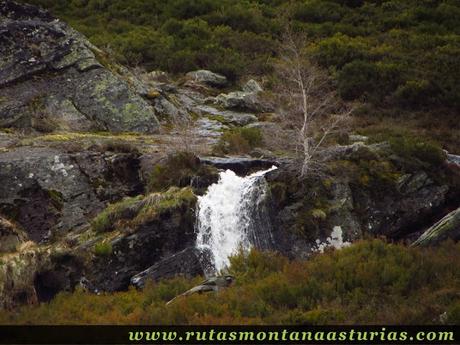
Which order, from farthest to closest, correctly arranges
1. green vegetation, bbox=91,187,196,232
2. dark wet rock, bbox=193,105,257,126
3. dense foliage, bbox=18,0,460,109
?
dense foliage, bbox=18,0,460,109, dark wet rock, bbox=193,105,257,126, green vegetation, bbox=91,187,196,232

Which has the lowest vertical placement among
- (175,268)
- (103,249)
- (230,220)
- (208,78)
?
(208,78)

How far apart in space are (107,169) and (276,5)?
24127mm

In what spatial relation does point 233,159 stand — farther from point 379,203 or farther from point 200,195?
point 379,203

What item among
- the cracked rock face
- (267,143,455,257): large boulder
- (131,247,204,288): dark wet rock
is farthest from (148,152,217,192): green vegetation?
the cracked rock face

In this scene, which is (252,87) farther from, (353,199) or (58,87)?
(353,199)

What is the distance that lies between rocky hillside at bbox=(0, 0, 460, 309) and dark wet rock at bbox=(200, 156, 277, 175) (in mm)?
38

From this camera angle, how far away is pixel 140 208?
12.3 m

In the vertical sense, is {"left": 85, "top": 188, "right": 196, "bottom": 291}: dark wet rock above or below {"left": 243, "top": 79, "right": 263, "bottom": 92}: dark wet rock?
above

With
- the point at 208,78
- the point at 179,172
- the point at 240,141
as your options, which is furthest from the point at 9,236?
the point at 208,78

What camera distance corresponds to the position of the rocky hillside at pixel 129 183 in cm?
1145

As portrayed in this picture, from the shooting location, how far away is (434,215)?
1355cm

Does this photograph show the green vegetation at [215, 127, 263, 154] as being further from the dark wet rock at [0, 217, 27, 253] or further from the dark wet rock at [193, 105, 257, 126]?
the dark wet rock at [0, 217, 27, 253]

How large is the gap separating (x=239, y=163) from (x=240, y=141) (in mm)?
1999

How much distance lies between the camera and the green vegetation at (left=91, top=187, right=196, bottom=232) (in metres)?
12.0
